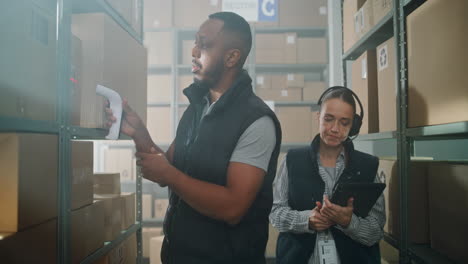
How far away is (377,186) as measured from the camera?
4.00 feet

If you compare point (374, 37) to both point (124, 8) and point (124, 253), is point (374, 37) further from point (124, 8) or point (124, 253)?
point (124, 253)

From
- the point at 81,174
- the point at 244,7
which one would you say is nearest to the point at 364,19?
the point at 81,174

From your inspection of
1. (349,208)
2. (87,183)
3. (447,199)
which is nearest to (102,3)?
(87,183)

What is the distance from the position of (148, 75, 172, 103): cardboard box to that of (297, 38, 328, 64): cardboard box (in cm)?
135

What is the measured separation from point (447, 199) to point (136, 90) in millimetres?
1365

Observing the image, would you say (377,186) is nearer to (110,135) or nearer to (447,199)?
(447,199)

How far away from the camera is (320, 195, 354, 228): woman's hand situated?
4.10 feet

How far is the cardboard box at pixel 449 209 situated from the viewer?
1.11m

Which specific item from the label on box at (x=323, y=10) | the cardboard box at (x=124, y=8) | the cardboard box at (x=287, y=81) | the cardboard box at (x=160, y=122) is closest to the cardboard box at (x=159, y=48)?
the cardboard box at (x=160, y=122)

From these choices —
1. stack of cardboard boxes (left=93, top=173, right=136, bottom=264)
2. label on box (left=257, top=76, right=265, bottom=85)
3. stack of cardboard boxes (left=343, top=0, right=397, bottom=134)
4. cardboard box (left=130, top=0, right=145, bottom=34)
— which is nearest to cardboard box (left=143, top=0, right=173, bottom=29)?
label on box (left=257, top=76, right=265, bottom=85)

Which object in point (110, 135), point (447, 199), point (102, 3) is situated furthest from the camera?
point (102, 3)

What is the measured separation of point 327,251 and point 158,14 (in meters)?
2.97

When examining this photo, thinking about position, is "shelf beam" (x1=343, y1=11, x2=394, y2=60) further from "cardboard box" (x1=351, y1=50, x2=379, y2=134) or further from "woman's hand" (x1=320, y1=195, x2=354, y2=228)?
"woman's hand" (x1=320, y1=195, x2=354, y2=228)

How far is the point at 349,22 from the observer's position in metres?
2.06
